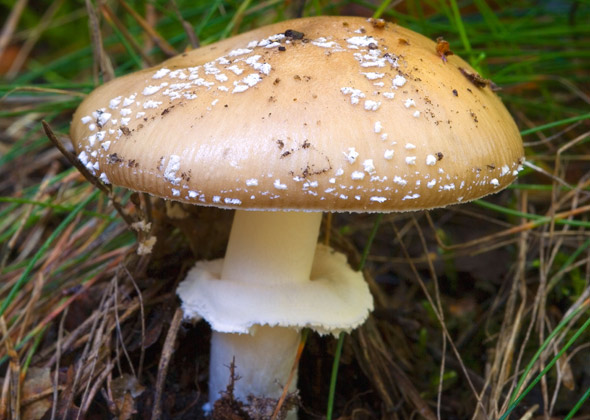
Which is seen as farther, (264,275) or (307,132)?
(264,275)

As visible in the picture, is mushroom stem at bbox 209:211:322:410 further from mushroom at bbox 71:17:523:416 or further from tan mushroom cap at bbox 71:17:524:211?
tan mushroom cap at bbox 71:17:524:211

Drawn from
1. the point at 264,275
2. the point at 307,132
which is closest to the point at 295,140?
the point at 307,132

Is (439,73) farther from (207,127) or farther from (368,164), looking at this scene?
(207,127)

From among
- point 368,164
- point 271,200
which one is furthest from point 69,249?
point 368,164

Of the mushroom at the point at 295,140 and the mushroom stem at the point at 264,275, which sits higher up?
the mushroom at the point at 295,140

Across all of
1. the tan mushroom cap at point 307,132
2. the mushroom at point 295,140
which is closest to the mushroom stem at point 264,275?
the mushroom at point 295,140

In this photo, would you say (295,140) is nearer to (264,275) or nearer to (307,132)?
(307,132)

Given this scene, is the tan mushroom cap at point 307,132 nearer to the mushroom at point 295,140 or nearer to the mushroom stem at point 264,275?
the mushroom at point 295,140
